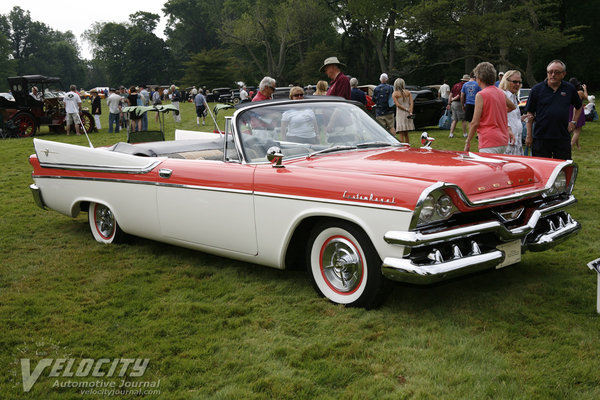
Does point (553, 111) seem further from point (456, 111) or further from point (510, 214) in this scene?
point (456, 111)

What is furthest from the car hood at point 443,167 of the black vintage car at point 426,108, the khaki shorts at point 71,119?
the khaki shorts at point 71,119

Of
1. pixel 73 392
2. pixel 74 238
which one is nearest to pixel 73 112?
pixel 74 238

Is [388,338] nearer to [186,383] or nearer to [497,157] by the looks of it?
[186,383]

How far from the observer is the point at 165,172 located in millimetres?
5316

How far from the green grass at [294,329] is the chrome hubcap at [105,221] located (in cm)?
49

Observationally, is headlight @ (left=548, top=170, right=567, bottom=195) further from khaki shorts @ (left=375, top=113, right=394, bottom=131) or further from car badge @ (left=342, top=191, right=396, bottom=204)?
khaki shorts @ (left=375, top=113, right=394, bottom=131)

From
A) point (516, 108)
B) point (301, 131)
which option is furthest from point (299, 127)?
point (516, 108)

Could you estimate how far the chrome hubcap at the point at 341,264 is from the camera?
4103 mm

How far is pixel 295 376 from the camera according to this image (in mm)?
3248

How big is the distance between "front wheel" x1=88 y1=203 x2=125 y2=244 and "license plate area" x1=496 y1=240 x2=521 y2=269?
3.91m

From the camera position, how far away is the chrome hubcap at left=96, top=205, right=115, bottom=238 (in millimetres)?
6270

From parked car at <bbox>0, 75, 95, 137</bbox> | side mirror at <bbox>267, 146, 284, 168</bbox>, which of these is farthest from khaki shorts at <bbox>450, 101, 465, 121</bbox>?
parked car at <bbox>0, 75, 95, 137</bbox>

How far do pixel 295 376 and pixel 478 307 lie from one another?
1.59 meters

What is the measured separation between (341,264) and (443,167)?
3.29ft
